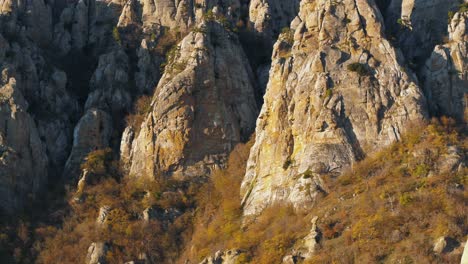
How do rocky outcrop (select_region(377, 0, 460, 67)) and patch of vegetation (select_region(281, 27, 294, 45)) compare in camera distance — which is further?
patch of vegetation (select_region(281, 27, 294, 45))

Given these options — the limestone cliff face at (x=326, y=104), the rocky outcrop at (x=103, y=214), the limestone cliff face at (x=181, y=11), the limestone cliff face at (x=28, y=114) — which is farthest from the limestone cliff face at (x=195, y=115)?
the limestone cliff face at (x=181, y=11)

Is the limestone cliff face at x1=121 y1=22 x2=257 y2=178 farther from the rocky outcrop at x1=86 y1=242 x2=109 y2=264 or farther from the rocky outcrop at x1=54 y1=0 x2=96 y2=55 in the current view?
the rocky outcrop at x1=54 y1=0 x2=96 y2=55

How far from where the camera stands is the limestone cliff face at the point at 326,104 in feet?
252

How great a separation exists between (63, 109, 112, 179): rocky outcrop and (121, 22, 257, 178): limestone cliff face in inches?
113

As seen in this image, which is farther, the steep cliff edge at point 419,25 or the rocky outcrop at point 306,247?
the steep cliff edge at point 419,25

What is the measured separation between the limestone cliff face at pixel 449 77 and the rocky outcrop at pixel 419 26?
11.6ft

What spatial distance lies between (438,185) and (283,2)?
155 ft

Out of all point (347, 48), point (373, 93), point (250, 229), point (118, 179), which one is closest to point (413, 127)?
point (373, 93)

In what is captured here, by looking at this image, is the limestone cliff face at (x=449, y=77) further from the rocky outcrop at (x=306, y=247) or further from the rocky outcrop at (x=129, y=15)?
the rocky outcrop at (x=129, y=15)

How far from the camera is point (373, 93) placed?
261 feet

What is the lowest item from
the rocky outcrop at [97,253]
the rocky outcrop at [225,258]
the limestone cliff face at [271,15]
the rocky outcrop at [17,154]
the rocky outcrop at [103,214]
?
the rocky outcrop at [225,258]

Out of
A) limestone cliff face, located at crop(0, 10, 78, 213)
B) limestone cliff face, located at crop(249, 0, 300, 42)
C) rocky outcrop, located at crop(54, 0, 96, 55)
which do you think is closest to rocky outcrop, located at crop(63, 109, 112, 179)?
limestone cliff face, located at crop(0, 10, 78, 213)

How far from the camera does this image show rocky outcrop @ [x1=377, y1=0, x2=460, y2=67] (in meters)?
89.9

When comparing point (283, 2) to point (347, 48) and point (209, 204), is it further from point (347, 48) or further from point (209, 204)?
point (209, 204)
